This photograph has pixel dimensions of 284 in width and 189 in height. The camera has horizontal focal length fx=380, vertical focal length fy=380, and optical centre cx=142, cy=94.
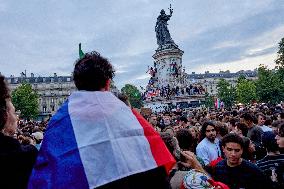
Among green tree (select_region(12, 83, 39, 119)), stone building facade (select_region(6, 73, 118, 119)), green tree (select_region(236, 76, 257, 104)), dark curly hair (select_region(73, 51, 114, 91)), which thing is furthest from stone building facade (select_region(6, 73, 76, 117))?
dark curly hair (select_region(73, 51, 114, 91))

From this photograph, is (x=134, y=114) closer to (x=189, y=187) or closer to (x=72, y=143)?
(x=72, y=143)

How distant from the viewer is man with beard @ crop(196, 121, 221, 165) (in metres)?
8.09

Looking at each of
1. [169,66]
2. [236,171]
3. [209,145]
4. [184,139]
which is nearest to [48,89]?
[169,66]

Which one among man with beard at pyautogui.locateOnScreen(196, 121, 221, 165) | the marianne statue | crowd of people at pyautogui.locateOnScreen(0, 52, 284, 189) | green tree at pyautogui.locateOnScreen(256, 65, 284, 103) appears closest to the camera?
crowd of people at pyautogui.locateOnScreen(0, 52, 284, 189)

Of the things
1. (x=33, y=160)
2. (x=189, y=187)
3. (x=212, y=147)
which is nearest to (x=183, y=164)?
(x=189, y=187)

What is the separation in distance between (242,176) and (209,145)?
280 cm

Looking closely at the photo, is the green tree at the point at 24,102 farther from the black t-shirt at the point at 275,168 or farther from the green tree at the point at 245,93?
the black t-shirt at the point at 275,168

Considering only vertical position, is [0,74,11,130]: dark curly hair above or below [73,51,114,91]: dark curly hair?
below

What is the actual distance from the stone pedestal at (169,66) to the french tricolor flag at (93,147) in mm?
54879

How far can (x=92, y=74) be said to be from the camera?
9.42 feet

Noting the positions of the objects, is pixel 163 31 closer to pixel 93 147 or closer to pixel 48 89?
pixel 93 147

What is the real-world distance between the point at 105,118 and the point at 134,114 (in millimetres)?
290

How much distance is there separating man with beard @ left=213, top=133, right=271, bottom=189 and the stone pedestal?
170ft

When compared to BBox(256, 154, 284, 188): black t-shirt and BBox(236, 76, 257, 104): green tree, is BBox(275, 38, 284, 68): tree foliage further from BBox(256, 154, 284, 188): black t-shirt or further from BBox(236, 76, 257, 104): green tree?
BBox(256, 154, 284, 188): black t-shirt
